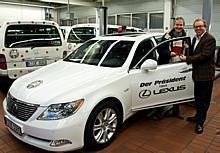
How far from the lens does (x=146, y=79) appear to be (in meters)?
3.26

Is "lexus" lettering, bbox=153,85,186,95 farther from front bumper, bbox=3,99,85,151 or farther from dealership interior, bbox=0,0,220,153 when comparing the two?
front bumper, bbox=3,99,85,151

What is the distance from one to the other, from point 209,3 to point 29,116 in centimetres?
421

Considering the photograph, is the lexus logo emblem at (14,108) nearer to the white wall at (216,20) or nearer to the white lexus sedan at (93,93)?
the white lexus sedan at (93,93)

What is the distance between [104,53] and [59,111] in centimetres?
137

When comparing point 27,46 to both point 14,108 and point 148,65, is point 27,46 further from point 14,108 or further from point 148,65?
point 148,65

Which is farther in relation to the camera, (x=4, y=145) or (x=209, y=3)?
(x=209, y=3)

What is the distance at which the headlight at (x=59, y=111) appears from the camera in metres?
2.45

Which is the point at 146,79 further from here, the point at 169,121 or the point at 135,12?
the point at 135,12

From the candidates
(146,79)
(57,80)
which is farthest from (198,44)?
(57,80)

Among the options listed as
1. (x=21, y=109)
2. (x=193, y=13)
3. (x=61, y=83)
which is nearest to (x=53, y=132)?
(x=21, y=109)

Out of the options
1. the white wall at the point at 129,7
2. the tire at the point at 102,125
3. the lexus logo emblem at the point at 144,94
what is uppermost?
the white wall at the point at 129,7

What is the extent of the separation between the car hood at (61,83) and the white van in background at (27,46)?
1.74 m

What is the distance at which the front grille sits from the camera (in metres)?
2.54

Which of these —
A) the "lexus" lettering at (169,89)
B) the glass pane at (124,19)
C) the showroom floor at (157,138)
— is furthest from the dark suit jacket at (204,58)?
the glass pane at (124,19)
